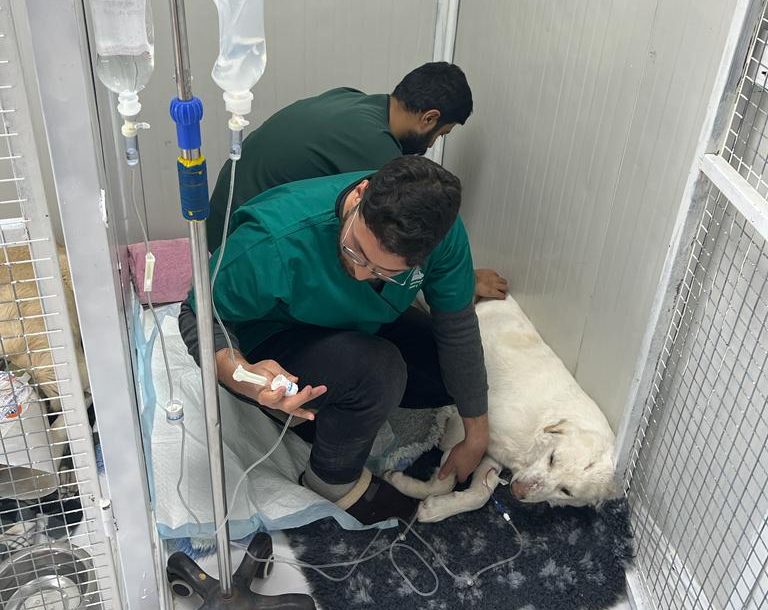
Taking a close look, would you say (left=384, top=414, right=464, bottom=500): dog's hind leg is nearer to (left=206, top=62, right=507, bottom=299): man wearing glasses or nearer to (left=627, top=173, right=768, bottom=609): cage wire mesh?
(left=627, top=173, right=768, bottom=609): cage wire mesh

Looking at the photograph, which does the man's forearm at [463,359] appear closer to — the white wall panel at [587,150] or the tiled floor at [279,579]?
the white wall panel at [587,150]

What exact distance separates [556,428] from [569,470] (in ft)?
0.31

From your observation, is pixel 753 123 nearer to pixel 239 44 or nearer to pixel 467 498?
pixel 239 44

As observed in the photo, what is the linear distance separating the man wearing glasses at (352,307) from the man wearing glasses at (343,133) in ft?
1.05

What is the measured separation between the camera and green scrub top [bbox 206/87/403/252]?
1838 mm

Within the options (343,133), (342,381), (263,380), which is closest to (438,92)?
(343,133)

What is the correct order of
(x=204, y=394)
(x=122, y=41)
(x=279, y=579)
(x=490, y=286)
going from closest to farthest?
(x=122, y=41) < (x=204, y=394) < (x=279, y=579) < (x=490, y=286)

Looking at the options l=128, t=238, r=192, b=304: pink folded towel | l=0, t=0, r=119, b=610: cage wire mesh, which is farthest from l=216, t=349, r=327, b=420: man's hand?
l=128, t=238, r=192, b=304: pink folded towel

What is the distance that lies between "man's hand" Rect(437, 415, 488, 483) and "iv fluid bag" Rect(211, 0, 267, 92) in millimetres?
997

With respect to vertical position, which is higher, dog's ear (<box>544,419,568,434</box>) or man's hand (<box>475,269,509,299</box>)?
man's hand (<box>475,269,509,299</box>)

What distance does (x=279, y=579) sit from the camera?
1585 millimetres

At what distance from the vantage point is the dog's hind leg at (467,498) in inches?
67.2

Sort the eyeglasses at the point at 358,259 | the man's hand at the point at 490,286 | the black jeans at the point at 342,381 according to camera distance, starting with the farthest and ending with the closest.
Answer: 1. the man's hand at the point at 490,286
2. the black jeans at the point at 342,381
3. the eyeglasses at the point at 358,259

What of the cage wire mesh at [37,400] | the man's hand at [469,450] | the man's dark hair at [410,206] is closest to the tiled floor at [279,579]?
the cage wire mesh at [37,400]
